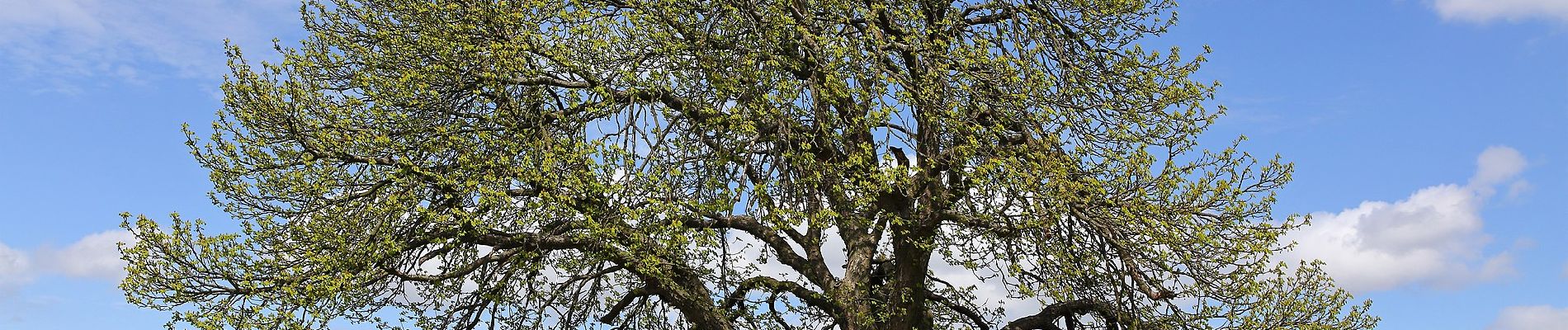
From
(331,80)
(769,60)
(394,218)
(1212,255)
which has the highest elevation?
(331,80)

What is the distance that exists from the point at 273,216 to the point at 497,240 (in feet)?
8.33

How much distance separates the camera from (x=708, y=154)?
1451cm

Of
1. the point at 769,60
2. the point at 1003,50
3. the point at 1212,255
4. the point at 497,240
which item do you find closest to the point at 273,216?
the point at 497,240

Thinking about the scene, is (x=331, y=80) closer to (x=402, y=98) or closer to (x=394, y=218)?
(x=402, y=98)

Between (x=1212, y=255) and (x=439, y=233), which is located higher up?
(x=439, y=233)

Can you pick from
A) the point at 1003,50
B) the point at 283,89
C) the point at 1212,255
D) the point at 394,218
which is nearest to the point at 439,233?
the point at 394,218

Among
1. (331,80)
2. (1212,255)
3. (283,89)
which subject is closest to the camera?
(1212,255)

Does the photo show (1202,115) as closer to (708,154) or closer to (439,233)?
(708,154)

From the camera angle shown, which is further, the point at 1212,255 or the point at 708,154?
the point at 708,154

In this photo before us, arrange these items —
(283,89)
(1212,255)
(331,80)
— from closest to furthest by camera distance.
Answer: (1212,255), (283,89), (331,80)

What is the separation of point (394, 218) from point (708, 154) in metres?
3.58

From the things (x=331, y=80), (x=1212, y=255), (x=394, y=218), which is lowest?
(x=1212, y=255)

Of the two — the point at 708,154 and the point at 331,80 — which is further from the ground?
the point at 331,80

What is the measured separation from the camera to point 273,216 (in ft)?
46.9
